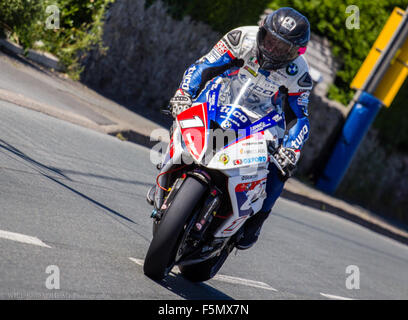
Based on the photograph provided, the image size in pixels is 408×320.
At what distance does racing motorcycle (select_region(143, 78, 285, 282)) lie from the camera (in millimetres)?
5254

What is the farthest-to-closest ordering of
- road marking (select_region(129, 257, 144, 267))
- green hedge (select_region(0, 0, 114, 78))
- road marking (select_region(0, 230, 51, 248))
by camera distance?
green hedge (select_region(0, 0, 114, 78)) → road marking (select_region(129, 257, 144, 267)) → road marking (select_region(0, 230, 51, 248))

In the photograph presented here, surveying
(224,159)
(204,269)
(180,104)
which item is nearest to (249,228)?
(204,269)

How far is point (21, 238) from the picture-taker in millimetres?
5227

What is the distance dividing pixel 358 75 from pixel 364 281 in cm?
753

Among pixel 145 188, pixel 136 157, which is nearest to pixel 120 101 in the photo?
pixel 136 157

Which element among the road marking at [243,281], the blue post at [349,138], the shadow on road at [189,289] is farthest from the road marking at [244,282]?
the blue post at [349,138]

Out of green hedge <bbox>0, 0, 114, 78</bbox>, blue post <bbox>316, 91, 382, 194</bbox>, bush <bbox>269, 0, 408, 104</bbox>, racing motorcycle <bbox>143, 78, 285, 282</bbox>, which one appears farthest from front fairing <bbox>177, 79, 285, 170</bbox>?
bush <bbox>269, 0, 408, 104</bbox>

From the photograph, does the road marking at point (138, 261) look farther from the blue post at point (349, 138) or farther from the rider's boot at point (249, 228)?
the blue post at point (349, 138)

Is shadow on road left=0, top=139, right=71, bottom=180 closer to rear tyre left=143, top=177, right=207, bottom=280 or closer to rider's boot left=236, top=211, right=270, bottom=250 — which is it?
rider's boot left=236, top=211, right=270, bottom=250

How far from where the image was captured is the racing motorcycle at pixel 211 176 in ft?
17.2

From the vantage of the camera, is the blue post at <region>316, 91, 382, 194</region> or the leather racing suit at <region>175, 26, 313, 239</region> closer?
the leather racing suit at <region>175, 26, 313, 239</region>

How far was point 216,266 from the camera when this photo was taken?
6.17 metres

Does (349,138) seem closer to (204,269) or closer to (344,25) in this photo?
(344,25)

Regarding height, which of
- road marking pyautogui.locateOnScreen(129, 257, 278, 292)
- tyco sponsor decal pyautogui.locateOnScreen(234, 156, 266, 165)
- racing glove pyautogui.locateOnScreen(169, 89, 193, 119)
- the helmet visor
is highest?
the helmet visor
